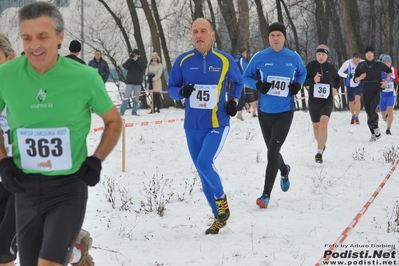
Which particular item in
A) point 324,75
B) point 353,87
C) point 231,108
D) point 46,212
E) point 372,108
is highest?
point 324,75

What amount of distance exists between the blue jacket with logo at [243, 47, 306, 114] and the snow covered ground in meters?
1.19

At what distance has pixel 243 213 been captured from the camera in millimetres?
6738

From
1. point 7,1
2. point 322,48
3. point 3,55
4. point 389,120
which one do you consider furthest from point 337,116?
point 3,55

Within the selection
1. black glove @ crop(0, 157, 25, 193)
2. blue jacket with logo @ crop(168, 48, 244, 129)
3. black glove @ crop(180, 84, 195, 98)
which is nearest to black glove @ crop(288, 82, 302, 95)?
blue jacket with logo @ crop(168, 48, 244, 129)

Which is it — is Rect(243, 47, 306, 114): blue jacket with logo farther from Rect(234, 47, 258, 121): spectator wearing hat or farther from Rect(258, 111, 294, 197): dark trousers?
Rect(234, 47, 258, 121): spectator wearing hat

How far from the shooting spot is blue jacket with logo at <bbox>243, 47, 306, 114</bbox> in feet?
23.3

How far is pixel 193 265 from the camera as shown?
5.04 meters

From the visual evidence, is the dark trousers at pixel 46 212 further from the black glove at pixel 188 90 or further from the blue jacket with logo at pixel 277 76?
the blue jacket with logo at pixel 277 76

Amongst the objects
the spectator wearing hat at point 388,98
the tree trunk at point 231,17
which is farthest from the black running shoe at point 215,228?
the tree trunk at point 231,17

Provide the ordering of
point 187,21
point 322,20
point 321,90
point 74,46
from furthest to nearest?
point 187,21, point 322,20, point 74,46, point 321,90

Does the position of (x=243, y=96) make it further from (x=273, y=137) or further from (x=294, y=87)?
(x=273, y=137)

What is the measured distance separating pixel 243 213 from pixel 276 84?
62.4 inches

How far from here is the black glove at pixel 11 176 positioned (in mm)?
3180

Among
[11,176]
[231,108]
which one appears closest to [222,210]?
[231,108]
